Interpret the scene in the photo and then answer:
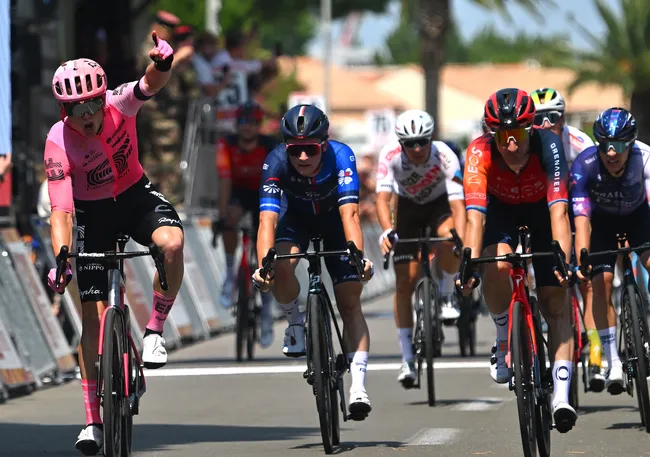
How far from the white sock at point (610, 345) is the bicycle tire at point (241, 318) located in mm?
5699

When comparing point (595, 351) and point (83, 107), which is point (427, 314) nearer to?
point (595, 351)

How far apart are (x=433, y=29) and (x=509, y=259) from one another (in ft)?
71.7

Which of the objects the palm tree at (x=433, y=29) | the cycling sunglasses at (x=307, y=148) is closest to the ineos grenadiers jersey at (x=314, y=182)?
the cycling sunglasses at (x=307, y=148)

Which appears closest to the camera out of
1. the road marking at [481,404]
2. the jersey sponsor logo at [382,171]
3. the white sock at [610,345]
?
the white sock at [610,345]

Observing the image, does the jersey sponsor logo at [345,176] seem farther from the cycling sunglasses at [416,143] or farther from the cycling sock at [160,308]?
the cycling sunglasses at [416,143]

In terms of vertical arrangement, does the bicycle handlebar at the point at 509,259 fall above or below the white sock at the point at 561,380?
above

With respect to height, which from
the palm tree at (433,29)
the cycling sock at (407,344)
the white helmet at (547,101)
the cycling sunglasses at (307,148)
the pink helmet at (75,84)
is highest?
the palm tree at (433,29)

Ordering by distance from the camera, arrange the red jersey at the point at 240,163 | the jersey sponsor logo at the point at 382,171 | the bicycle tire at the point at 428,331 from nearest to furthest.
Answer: the bicycle tire at the point at 428,331
the jersey sponsor logo at the point at 382,171
the red jersey at the point at 240,163

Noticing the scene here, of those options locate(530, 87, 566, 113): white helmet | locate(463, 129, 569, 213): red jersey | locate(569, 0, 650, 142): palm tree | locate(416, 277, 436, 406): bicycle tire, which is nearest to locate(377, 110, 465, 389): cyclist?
locate(416, 277, 436, 406): bicycle tire

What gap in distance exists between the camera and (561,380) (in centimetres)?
976

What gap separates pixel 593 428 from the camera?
11.2 meters

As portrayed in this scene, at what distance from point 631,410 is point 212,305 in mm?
8889

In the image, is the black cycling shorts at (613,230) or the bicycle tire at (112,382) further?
the black cycling shorts at (613,230)

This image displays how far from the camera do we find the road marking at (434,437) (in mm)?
10513
